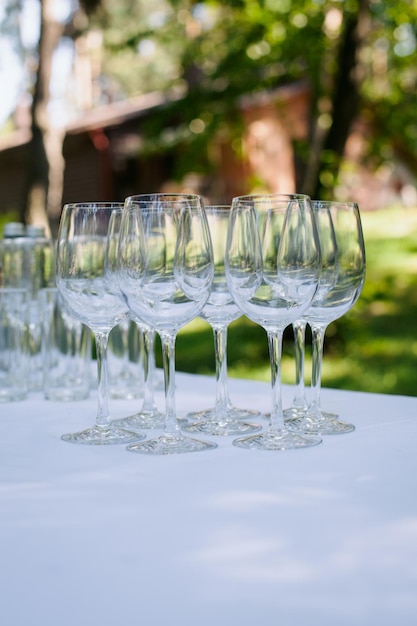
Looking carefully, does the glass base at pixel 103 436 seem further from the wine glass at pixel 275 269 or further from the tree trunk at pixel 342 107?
the tree trunk at pixel 342 107

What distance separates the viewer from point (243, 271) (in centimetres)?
126

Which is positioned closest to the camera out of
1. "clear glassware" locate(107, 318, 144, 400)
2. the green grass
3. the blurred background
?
"clear glassware" locate(107, 318, 144, 400)

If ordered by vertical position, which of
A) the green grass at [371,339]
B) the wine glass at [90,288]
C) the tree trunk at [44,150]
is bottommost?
the green grass at [371,339]

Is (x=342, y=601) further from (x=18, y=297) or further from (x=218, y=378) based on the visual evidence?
(x=18, y=297)

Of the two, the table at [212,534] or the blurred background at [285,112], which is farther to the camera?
the blurred background at [285,112]

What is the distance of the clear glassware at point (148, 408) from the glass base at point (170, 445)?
180 millimetres

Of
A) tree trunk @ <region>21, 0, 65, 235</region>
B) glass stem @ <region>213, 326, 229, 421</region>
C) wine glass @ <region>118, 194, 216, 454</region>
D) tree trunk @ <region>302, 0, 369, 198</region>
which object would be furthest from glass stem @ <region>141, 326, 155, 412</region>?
tree trunk @ <region>21, 0, 65, 235</region>

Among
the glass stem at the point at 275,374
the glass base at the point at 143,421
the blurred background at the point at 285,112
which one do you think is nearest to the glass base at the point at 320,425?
the glass stem at the point at 275,374

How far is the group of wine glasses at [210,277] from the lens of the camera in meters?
1.22

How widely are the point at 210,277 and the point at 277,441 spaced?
27cm

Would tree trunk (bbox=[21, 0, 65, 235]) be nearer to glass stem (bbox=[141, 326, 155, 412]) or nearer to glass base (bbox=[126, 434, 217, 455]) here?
glass stem (bbox=[141, 326, 155, 412])

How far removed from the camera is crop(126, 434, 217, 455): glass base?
4.09 ft

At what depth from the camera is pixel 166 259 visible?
1.22 m

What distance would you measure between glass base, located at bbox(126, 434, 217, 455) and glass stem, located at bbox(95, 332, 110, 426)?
108mm
